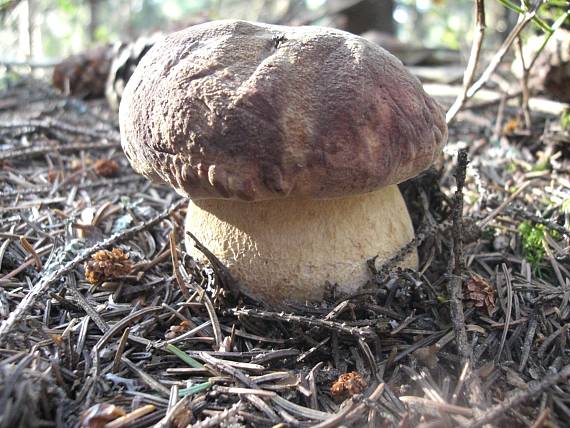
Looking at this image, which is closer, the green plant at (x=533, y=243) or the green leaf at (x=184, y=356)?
the green leaf at (x=184, y=356)

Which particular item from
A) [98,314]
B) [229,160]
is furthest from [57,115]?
[229,160]

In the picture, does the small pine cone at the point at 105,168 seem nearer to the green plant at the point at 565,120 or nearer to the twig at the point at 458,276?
the twig at the point at 458,276

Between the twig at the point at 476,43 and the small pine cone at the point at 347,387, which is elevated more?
the twig at the point at 476,43

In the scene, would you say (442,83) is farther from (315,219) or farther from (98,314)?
(98,314)

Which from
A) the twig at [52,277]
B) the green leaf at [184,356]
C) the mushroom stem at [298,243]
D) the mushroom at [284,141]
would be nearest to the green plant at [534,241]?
the mushroom at [284,141]

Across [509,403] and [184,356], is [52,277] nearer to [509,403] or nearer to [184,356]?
[184,356]

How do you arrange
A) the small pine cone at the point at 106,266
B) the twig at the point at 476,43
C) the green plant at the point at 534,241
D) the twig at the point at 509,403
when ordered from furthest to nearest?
the twig at the point at 476,43 → the green plant at the point at 534,241 → the small pine cone at the point at 106,266 → the twig at the point at 509,403

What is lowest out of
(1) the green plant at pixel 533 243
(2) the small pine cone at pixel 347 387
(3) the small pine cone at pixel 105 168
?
(3) the small pine cone at pixel 105 168
